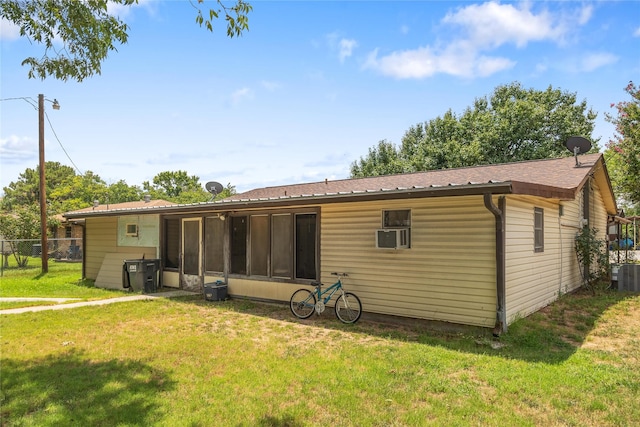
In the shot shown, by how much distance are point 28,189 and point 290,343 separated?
187ft

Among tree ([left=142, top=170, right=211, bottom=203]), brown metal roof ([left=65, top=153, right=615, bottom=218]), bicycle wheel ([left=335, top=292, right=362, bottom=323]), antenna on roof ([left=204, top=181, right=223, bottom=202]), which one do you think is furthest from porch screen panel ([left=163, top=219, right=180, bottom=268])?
tree ([left=142, top=170, right=211, bottom=203])

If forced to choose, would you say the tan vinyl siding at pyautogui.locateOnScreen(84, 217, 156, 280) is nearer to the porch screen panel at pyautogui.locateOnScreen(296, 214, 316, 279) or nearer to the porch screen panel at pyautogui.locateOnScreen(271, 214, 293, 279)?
the porch screen panel at pyautogui.locateOnScreen(271, 214, 293, 279)

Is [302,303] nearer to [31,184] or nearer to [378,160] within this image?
[378,160]

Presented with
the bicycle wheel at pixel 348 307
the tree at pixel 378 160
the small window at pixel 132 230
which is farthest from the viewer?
the tree at pixel 378 160

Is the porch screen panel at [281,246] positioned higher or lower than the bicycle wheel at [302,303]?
higher

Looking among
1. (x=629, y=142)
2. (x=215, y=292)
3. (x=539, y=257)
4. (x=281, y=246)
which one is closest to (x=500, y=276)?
(x=539, y=257)

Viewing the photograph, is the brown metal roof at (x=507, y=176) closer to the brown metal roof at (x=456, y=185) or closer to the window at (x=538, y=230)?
the brown metal roof at (x=456, y=185)

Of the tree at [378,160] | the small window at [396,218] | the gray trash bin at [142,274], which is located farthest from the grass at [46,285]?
the tree at [378,160]

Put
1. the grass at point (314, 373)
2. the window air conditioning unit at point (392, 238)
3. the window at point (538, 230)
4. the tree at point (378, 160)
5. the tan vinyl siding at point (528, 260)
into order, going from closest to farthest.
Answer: the grass at point (314, 373), the tan vinyl siding at point (528, 260), the window air conditioning unit at point (392, 238), the window at point (538, 230), the tree at point (378, 160)

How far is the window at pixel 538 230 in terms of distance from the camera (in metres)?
7.13

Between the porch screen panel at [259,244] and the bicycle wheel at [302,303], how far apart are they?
54.5 inches

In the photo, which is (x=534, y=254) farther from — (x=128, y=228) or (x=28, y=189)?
(x=28, y=189)

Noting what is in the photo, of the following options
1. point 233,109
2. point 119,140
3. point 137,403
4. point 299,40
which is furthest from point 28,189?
point 137,403

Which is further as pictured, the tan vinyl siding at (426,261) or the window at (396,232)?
the window at (396,232)
